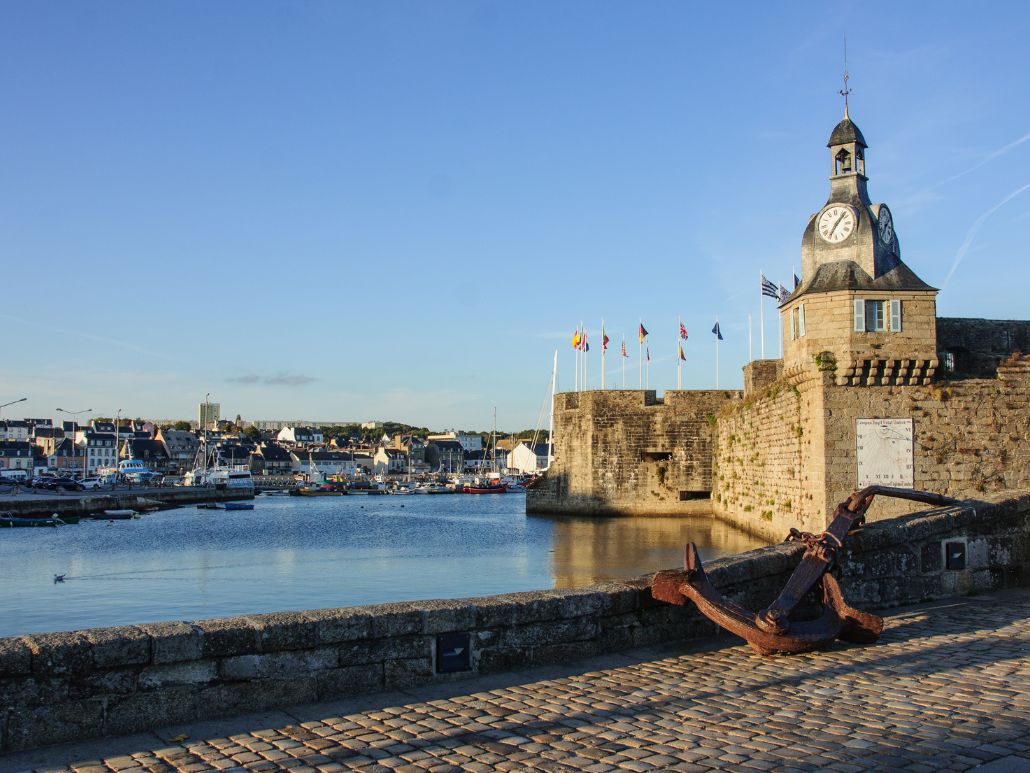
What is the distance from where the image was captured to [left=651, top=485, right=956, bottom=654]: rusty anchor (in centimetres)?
645

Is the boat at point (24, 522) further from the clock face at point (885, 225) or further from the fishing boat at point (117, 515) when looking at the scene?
the clock face at point (885, 225)

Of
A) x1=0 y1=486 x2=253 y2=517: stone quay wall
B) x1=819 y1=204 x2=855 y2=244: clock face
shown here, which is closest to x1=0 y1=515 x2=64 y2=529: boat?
x1=0 y1=486 x2=253 y2=517: stone quay wall

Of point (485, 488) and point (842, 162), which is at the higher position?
point (842, 162)

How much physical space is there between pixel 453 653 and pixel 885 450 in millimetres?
17415

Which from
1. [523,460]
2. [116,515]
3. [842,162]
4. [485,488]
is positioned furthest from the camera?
[523,460]

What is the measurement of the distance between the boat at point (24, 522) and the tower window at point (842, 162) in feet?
121

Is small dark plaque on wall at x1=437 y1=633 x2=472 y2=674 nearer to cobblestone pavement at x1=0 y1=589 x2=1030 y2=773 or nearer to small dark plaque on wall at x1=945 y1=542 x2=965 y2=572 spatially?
cobblestone pavement at x1=0 y1=589 x2=1030 y2=773

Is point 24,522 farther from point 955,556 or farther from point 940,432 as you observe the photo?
point 955,556

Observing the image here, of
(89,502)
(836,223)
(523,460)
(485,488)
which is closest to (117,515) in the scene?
(89,502)

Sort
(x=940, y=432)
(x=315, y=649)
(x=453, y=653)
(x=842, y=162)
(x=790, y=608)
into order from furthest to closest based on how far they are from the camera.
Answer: (x=842, y=162)
(x=940, y=432)
(x=790, y=608)
(x=453, y=653)
(x=315, y=649)

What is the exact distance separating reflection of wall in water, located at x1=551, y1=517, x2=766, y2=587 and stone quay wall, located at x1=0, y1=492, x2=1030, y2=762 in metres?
11.9

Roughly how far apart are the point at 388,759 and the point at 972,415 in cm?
1992

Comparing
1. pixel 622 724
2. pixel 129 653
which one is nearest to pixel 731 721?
pixel 622 724

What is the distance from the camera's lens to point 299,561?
26219mm
